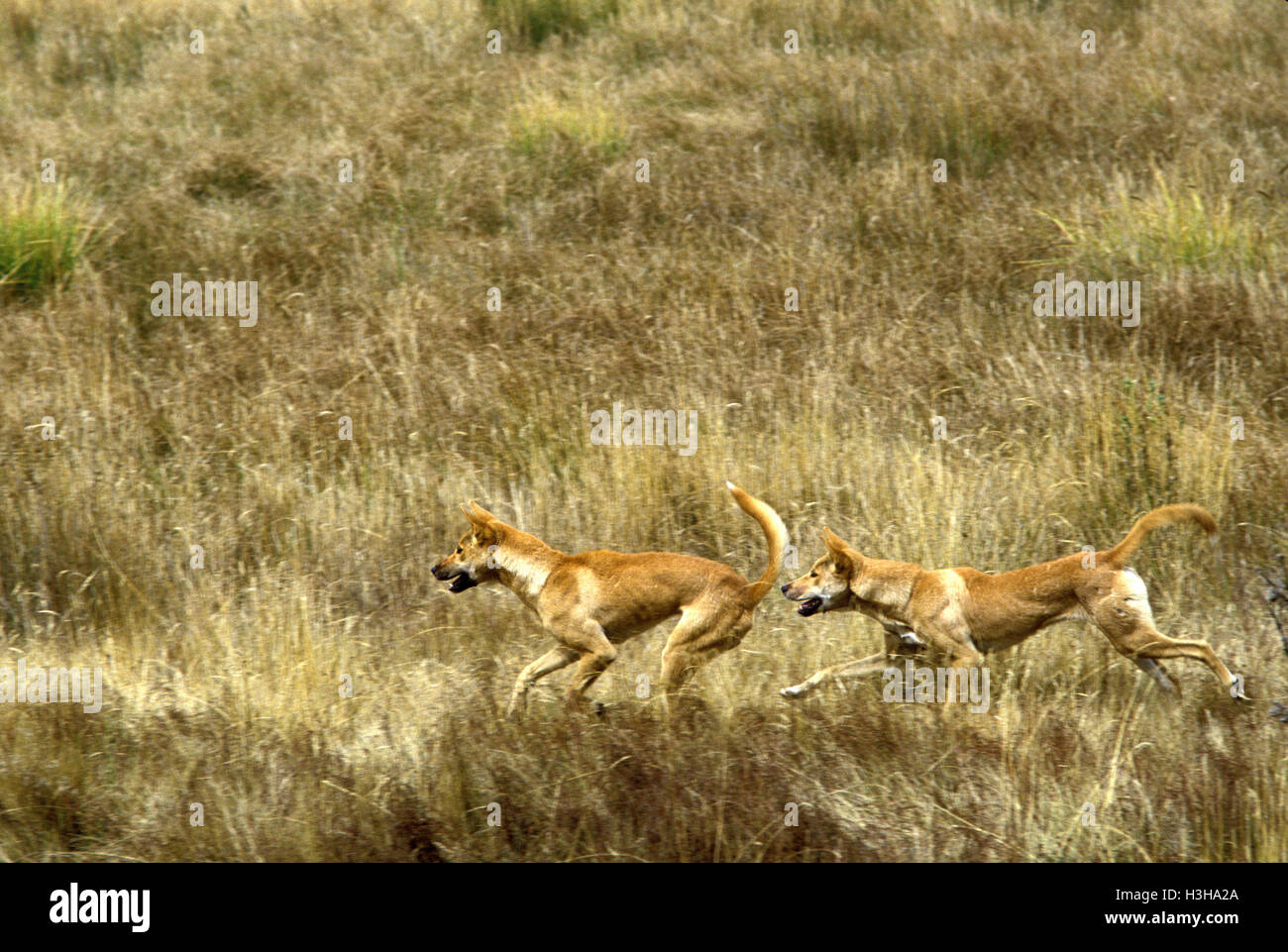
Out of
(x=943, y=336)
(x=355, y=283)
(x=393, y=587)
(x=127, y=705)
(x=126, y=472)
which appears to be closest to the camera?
(x=127, y=705)

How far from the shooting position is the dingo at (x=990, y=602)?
17.5 feet

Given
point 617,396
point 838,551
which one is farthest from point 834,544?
point 617,396

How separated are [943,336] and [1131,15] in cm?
568

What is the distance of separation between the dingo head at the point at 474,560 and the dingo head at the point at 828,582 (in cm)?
120

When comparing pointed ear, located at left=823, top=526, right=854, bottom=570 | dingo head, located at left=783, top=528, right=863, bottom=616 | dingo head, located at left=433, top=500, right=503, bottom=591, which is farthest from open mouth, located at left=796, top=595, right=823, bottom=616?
dingo head, located at left=433, top=500, right=503, bottom=591

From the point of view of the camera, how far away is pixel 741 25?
41.1 ft

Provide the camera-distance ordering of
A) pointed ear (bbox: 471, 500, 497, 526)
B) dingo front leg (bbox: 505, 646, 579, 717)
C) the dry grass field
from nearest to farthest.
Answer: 1. the dry grass field
2. dingo front leg (bbox: 505, 646, 579, 717)
3. pointed ear (bbox: 471, 500, 497, 526)

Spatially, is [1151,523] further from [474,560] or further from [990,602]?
[474,560]

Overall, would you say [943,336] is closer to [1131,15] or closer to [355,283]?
[355,283]

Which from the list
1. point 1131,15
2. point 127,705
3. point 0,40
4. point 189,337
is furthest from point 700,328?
point 0,40

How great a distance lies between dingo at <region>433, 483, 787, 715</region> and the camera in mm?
5352

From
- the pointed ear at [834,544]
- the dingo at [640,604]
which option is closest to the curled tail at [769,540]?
the dingo at [640,604]

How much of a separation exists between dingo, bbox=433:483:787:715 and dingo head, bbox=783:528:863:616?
28cm

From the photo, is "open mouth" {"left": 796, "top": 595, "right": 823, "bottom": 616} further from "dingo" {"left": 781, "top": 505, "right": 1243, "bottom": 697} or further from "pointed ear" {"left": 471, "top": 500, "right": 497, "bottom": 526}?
"pointed ear" {"left": 471, "top": 500, "right": 497, "bottom": 526}
